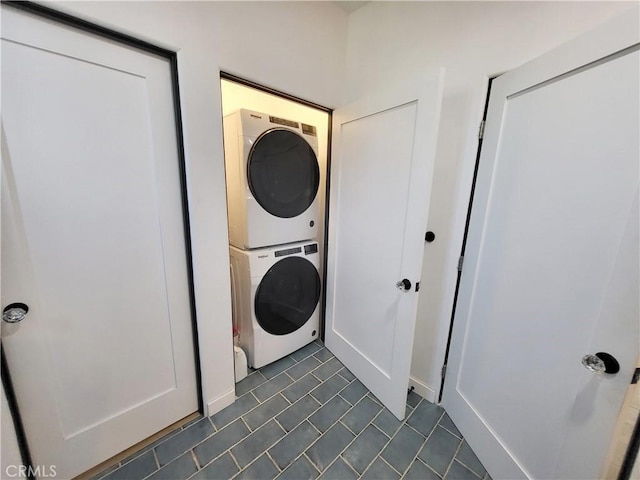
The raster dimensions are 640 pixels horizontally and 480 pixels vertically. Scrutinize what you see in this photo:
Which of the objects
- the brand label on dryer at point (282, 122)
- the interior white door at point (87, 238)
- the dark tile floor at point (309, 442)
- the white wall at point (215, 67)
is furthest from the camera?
the brand label on dryer at point (282, 122)

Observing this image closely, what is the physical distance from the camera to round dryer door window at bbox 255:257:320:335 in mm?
1698

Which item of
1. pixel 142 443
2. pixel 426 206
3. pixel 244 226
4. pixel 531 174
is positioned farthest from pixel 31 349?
pixel 531 174

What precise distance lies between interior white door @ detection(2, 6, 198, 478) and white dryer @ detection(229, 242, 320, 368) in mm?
435

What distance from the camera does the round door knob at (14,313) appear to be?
34.0 inches

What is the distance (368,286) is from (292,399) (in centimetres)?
90

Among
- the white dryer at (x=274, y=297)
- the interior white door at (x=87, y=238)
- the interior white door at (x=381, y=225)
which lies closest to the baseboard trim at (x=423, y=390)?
the interior white door at (x=381, y=225)

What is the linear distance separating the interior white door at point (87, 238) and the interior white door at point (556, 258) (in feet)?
5.08

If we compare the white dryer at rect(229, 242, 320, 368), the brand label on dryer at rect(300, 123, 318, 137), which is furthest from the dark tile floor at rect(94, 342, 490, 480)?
the brand label on dryer at rect(300, 123, 318, 137)

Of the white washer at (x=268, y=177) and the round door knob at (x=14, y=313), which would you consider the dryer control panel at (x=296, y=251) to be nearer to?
the white washer at (x=268, y=177)

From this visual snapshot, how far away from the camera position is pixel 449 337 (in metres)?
1.47

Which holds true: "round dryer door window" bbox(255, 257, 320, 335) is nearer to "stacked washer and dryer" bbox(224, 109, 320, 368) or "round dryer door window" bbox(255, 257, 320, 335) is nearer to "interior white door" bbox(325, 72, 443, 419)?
"stacked washer and dryer" bbox(224, 109, 320, 368)

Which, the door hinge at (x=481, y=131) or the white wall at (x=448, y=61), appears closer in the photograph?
the white wall at (x=448, y=61)

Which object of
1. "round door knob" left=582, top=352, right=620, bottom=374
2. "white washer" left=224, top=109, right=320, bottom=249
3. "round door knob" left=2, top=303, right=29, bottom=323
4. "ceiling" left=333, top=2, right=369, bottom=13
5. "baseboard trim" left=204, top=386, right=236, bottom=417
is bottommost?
"baseboard trim" left=204, top=386, right=236, bottom=417

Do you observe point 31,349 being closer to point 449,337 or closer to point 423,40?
point 449,337
